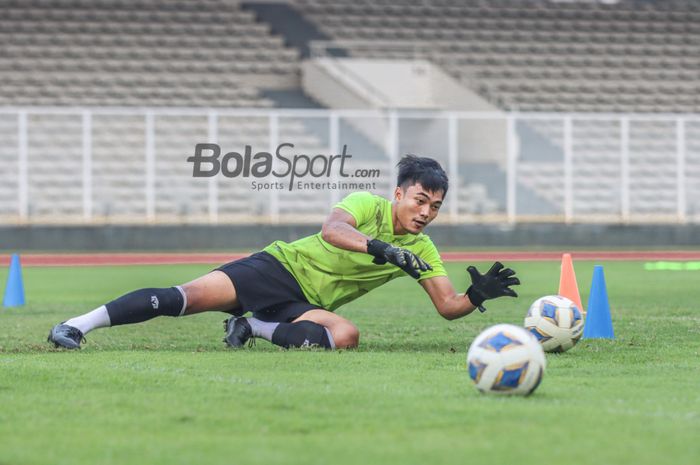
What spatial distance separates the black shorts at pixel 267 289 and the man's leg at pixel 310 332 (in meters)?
0.08

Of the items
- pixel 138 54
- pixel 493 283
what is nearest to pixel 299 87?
pixel 138 54

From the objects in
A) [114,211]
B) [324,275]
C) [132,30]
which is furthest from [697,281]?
[132,30]

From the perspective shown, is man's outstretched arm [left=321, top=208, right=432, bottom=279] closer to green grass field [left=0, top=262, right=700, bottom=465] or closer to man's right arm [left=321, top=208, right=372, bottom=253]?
man's right arm [left=321, top=208, right=372, bottom=253]

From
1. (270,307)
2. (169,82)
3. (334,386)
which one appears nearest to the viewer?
(334,386)

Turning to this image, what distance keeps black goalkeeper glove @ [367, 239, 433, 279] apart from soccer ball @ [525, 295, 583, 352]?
960mm

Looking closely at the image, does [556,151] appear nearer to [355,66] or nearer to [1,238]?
[355,66]

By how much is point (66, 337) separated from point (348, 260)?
200cm

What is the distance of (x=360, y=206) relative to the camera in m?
8.48

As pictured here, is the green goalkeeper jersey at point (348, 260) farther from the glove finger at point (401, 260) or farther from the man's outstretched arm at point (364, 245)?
the glove finger at point (401, 260)

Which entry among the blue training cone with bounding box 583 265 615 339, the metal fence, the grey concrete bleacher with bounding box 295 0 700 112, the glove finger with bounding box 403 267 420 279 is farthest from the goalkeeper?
the grey concrete bleacher with bounding box 295 0 700 112

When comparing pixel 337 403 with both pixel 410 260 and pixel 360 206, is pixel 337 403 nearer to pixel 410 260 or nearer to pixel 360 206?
pixel 410 260

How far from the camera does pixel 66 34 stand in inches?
1350

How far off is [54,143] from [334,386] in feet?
71.4

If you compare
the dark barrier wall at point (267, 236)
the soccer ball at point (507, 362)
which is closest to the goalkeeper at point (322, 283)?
the soccer ball at point (507, 362)
